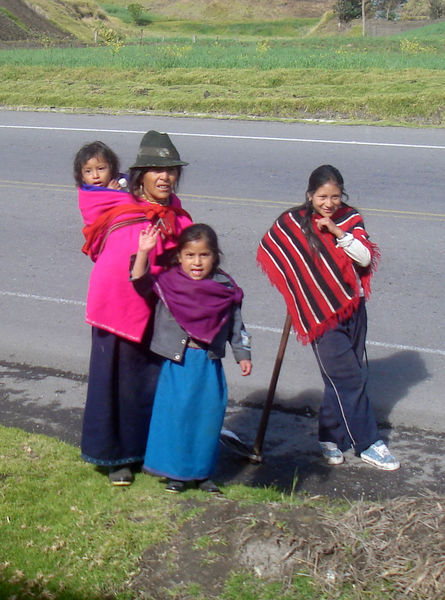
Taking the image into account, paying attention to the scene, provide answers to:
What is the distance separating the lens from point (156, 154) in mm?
3922

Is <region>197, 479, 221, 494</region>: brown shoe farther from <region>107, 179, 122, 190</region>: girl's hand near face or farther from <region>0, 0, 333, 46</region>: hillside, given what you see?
<region>0, 0, 333, 46</region>: hillside

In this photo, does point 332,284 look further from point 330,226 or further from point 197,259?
point 197,259

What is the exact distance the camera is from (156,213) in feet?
12.8

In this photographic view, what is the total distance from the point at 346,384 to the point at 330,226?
0.86 metres

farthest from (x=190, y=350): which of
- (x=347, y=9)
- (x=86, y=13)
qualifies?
(x=86, y=13)

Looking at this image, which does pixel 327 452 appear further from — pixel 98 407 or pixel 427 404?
pixel 98 407

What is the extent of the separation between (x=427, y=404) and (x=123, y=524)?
8.14ft

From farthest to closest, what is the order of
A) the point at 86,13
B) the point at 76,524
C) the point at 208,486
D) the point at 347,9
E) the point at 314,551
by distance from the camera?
1. the point at 86,13
2. the point at 347,9
3. the point at 208,486
4. the point at 76,524
5. the point at 314,551

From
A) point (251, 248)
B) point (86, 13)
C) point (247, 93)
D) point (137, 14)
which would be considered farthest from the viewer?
point (137, 14)

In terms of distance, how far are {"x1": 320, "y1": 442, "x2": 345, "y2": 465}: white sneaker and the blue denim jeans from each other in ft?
0.13

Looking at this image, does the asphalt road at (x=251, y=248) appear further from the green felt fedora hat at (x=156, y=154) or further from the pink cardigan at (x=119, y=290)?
the green felt fedora hat at (x=156, y=154)

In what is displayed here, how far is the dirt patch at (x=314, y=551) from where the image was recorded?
297 centimetres

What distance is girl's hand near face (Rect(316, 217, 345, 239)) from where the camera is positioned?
4172 millimetres

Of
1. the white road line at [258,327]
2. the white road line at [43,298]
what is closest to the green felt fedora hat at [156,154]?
the white road line at [258,327]
